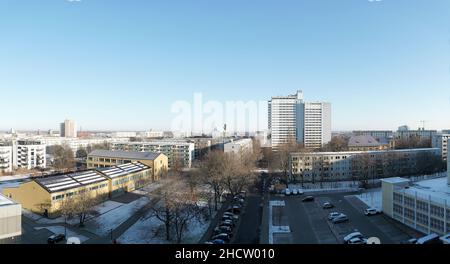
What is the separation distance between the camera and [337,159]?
373 inches

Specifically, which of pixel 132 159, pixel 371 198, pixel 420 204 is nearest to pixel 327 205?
pixel 371 198

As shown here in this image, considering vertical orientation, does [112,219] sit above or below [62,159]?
below

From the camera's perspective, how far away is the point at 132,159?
31.3 feet

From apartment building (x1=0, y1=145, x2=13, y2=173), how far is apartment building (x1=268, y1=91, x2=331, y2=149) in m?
11.9

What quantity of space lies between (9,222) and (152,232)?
2.30 m

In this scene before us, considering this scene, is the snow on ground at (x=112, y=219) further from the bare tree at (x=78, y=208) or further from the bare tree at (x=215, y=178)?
the bare tree at (x=215, y=178)

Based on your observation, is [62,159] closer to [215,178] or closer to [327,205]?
[215,178]

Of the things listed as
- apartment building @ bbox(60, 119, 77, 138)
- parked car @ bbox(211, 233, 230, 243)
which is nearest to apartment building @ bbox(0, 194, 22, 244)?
apartment building @ bbox(60, 119, 77, 138)

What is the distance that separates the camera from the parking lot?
386cm

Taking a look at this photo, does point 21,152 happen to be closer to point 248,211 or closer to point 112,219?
point 112,219

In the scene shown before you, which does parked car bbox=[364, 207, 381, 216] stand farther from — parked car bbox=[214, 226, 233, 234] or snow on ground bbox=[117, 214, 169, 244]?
snow on ground bbox=[117, 214, 169, 244]

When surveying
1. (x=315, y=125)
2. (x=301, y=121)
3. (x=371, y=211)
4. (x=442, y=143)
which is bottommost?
(x=371, y=211)

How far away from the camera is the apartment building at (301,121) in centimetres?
1620
